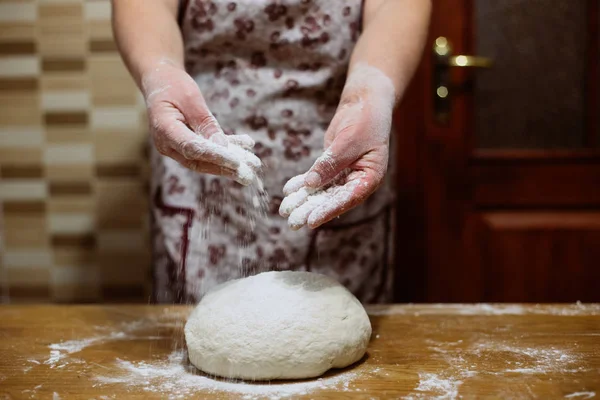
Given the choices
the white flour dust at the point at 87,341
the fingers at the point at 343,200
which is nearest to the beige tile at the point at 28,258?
the white flour dust at the point at 87,341

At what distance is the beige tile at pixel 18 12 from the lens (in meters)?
1.90

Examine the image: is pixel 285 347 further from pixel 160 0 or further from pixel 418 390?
pixel 160 0

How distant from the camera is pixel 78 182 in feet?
6.41

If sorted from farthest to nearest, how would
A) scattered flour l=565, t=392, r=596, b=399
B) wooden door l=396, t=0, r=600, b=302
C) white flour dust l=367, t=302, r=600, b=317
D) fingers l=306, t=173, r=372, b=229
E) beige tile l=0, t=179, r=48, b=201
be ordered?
1. beige tile l=0, t=179, r=48, b=201
2. wooden door l=396, t=0, r=600, b=302
3. white flour dust l=367, t=302, r=600, b=317
4. fingers l=306, t=173, r=372, b=229
5. scattered flour l=565, t=392, r=596, b=399

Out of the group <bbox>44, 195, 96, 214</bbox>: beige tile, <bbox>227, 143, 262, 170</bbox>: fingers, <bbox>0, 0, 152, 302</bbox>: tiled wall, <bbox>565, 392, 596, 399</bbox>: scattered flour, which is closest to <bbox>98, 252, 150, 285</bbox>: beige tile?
<bbox>0, 0, 152, 302</bbox>: tiled wall

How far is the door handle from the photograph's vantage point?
6.15ft

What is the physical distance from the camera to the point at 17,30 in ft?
A: 6.26

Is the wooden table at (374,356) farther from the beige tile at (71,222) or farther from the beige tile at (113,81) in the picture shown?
the beige tile at (113,81)

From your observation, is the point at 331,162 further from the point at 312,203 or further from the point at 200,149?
the point at 200,149

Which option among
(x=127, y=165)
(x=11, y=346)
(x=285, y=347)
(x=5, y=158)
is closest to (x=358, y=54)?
(x=285, y=347)

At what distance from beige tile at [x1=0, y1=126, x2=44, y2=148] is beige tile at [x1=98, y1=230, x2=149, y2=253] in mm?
354

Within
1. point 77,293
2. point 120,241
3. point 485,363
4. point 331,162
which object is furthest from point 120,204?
point 485,363

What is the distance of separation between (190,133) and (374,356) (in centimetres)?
48

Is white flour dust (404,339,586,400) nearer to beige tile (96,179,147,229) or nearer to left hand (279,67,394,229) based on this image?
left hand (279,67,394,229)
